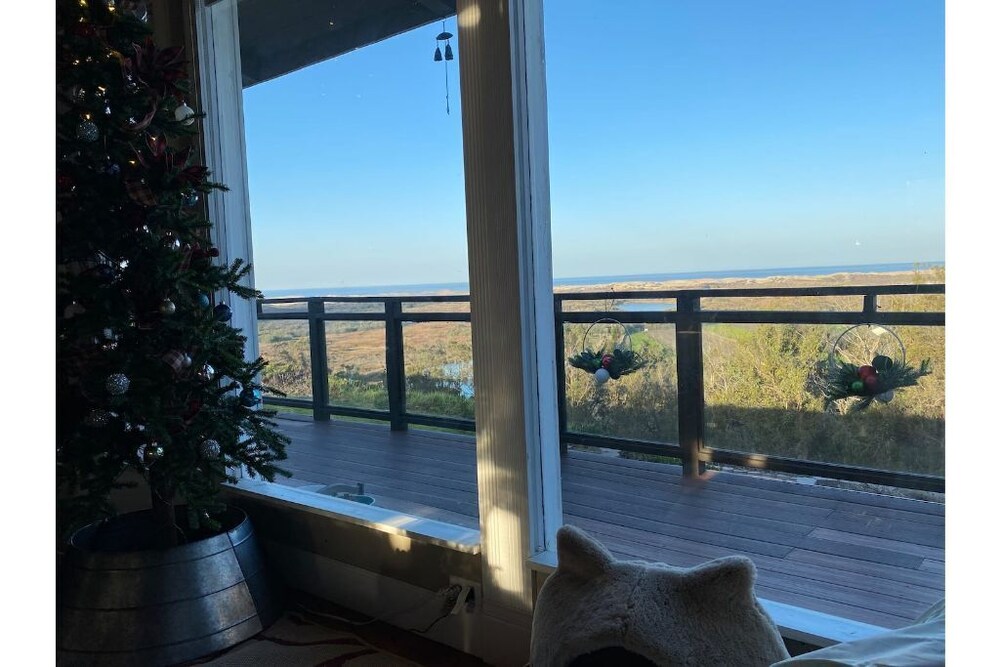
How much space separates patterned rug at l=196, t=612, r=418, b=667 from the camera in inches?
89.0

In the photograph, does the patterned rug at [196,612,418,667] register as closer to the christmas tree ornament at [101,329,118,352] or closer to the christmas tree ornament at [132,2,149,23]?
the christmas tree ornament at [101,329,118,352]

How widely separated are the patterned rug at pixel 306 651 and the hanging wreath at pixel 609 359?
42.7 inches

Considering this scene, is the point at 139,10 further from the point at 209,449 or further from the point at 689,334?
the point at 689,334

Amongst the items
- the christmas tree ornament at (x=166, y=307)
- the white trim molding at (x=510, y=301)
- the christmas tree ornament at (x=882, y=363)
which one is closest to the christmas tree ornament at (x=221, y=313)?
the christmas tree ornament at (x=166, y=307)

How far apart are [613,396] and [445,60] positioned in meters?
1.17

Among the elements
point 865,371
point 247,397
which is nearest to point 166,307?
point 247,397

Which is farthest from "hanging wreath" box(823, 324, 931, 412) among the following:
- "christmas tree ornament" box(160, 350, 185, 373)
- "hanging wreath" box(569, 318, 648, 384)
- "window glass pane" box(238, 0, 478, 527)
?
"christmas tree ornament" box(160, 350, 185, 373)

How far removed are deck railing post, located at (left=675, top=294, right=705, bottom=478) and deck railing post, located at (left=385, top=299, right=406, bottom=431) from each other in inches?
40.2

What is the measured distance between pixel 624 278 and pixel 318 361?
4.61ft

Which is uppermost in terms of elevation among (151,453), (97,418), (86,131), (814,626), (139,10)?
(139,10)

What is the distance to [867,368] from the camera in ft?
5.28

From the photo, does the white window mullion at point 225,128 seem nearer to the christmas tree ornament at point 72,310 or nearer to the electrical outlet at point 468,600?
the christmas tree ornament at point 72,310
